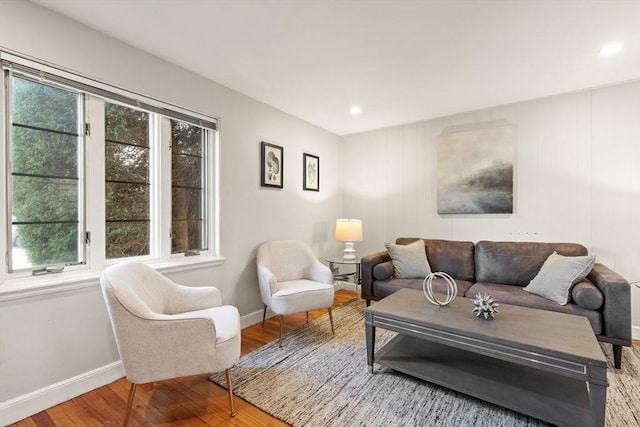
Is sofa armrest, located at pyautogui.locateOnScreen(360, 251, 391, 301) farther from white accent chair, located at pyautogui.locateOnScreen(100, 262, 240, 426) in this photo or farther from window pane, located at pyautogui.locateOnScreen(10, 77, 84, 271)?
window pane, located at pyautogui.locateOnScreen(10, 77, 84, 271)

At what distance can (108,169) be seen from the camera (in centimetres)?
214

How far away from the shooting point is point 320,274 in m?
3.03

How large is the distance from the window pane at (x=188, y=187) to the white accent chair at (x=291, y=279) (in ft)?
2.22

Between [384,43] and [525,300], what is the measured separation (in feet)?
7.84

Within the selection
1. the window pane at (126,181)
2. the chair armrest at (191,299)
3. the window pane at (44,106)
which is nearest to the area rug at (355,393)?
the chair armrest at (191,299)

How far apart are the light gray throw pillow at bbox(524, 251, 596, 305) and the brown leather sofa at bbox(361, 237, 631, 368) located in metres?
0.05

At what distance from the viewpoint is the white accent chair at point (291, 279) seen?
2.57 meters

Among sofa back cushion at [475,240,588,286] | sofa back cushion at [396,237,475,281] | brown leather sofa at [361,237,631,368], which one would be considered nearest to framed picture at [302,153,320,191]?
brown leather sofa at [361,237,631,368]

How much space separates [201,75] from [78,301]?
6.65 ft

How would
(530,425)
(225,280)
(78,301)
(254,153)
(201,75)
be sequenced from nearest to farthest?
1. (530,425)
2. (78,301)
3. (201,75)
4. (225,280)
5. (254,153)

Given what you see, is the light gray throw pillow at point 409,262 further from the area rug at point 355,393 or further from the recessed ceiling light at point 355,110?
the recessed ceiling light at point 355,110

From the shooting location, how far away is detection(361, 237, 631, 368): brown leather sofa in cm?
218

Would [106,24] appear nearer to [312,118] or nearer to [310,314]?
[312,118]

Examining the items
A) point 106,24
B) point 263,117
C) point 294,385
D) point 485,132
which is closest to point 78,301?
point 294,385
